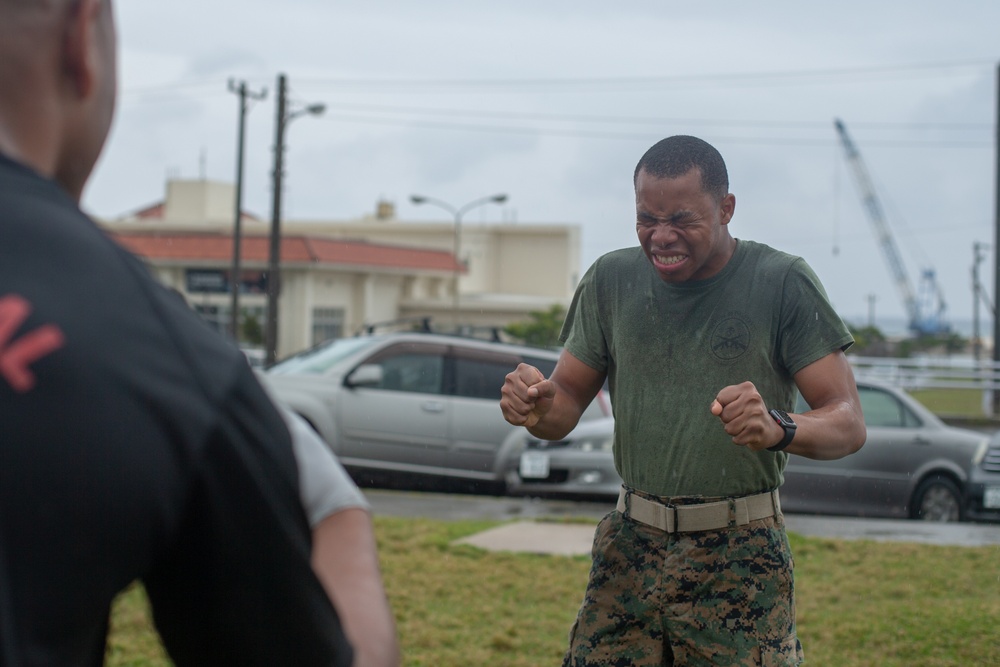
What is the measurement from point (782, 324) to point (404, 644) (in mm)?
2934

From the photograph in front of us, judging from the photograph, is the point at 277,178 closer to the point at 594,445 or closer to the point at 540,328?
the point at 540,328

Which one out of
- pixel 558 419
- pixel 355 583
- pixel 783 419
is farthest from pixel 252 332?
pixel 355 583

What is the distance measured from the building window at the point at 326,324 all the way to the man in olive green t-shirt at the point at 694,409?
109ft

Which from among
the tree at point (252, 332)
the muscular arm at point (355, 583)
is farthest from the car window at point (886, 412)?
the tree at point (252, 332)

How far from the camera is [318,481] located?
1162mm

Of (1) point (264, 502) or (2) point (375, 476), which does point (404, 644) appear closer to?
(1) point (264, 502)

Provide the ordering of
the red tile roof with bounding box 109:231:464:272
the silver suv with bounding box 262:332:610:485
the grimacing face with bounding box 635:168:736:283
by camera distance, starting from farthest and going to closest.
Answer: the red tile roof with bounding box 109:231:464:272 < the silver suv with bounding box 262:332:610:485 < the grimacing face with bounding box 635:168:736:283

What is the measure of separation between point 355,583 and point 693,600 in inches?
71.0

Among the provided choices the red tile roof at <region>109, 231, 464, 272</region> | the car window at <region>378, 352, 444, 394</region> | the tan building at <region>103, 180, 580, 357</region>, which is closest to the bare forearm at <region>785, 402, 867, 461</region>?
the car window at <region>378, 352, 444, 394</region>

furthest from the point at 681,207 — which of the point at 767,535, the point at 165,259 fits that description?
the point at 165,259

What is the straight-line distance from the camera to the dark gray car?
28.4ft

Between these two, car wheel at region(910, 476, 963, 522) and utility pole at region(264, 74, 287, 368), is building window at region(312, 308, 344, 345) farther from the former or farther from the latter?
car wheel at region(910, 476, 963, 522)

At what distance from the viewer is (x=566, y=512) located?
8.87 meters

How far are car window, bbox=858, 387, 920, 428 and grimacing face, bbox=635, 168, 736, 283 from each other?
6883 millimetres
